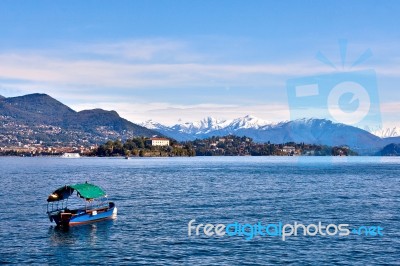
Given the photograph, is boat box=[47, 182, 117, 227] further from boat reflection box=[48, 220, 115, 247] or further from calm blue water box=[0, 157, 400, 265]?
calm blue water box=[0, 157, 400, 265]

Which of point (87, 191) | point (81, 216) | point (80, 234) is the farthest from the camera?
point (87, 191)

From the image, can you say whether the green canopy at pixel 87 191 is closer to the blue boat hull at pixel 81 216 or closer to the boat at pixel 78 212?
the boat at pixel 78 212

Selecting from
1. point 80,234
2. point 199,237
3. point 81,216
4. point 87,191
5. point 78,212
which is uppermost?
point 87,191

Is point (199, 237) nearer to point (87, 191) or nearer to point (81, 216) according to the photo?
point (81, 216)

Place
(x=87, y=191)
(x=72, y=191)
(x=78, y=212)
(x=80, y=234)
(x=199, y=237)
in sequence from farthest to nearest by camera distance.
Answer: (x=87, y=191) → (x=72, y=191) → (x=78, y=212) → (x=80, y=234) → (x=199, y=237)

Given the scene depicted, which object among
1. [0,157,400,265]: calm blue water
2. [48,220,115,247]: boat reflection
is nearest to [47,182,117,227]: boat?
[48,220,115,247]: boat reflection

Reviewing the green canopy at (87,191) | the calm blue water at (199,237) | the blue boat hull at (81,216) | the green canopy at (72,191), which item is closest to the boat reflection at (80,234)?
the calm blue water at (199,237)

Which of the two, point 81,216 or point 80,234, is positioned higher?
point 81,216

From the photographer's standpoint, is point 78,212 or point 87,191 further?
point 87,191

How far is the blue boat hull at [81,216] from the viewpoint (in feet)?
214

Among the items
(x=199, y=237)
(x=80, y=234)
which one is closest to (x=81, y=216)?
(x=80, y=234)

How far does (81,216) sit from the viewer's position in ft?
223

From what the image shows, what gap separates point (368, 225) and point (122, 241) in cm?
2892

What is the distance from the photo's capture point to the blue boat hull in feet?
214
